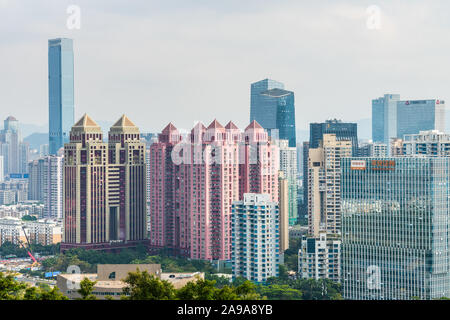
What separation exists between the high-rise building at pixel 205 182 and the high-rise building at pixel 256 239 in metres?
1.80

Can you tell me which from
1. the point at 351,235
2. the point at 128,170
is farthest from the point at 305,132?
the point at 351,235

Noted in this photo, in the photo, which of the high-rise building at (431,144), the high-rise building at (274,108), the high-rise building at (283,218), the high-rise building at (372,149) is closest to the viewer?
the high-rise building at (431,144)

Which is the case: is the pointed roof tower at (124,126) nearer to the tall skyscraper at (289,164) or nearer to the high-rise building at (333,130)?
the tall skyscraper at (289,164)

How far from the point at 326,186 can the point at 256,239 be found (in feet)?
9.92

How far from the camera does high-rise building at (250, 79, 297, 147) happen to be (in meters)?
20.3

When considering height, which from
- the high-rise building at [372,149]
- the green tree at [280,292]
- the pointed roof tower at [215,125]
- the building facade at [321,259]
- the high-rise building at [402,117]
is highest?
the high-rise building at [402,117]

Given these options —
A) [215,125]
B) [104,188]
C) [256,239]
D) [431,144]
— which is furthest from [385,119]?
[256,239]

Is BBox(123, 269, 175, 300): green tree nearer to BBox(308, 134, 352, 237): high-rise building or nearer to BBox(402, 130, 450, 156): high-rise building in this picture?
BBox(402, 130, 450, 156): high-rise building

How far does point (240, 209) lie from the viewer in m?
11.0

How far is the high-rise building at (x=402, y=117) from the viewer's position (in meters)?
16.6

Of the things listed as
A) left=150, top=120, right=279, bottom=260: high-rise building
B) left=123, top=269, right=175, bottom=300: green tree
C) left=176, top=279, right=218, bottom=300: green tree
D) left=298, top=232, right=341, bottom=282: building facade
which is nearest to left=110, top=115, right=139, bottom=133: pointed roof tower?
left=150, top=120, right=279, bottom=260: high-rise building

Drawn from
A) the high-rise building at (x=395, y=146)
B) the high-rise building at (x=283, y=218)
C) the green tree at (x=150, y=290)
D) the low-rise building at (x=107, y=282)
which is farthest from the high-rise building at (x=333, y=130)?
the green tree at (x=150, y=290)
